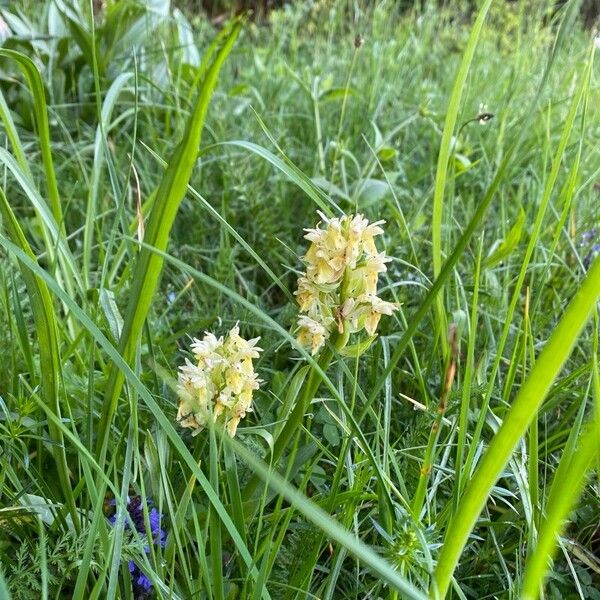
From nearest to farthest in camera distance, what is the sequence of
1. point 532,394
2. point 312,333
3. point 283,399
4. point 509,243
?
1. point 532,394
2. point 312,333
3. point 283,399
4. point 509,243

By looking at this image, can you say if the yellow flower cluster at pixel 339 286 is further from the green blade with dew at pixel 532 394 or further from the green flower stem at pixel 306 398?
the green blade with dew at pixel 532 394

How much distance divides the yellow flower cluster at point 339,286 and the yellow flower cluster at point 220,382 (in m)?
0.05

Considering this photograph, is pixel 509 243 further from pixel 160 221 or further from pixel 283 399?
pixel 160 221

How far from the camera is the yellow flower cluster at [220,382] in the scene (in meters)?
0.54

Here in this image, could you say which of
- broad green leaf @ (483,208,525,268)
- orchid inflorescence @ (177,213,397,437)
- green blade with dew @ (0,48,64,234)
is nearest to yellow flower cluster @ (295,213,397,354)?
orchid inflorescence @ (177,213,397,437)

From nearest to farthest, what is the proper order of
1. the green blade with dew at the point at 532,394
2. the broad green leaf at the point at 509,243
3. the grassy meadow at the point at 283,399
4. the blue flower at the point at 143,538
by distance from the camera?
1. the green blade with dew at the point at 532,394
2. the grassy meadow at the point at 283,399
3. the blue flower at the point at 143,538
4. the broad green leaf at the point at 509,243

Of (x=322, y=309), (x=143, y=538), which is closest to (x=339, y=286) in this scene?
(x=322, y=309)

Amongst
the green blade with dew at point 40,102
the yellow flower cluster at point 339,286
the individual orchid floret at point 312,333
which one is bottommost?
the individual orchid floret at point 312,333

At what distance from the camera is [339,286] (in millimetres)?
545

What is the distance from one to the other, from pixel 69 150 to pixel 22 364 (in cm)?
74

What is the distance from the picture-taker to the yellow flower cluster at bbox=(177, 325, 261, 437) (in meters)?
0.54

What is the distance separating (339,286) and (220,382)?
4.5 inches

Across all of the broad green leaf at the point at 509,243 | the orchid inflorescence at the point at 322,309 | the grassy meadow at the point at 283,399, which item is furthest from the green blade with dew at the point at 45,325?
the broad green leaf at the point at 509,243

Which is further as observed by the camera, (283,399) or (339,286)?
(283,399)
